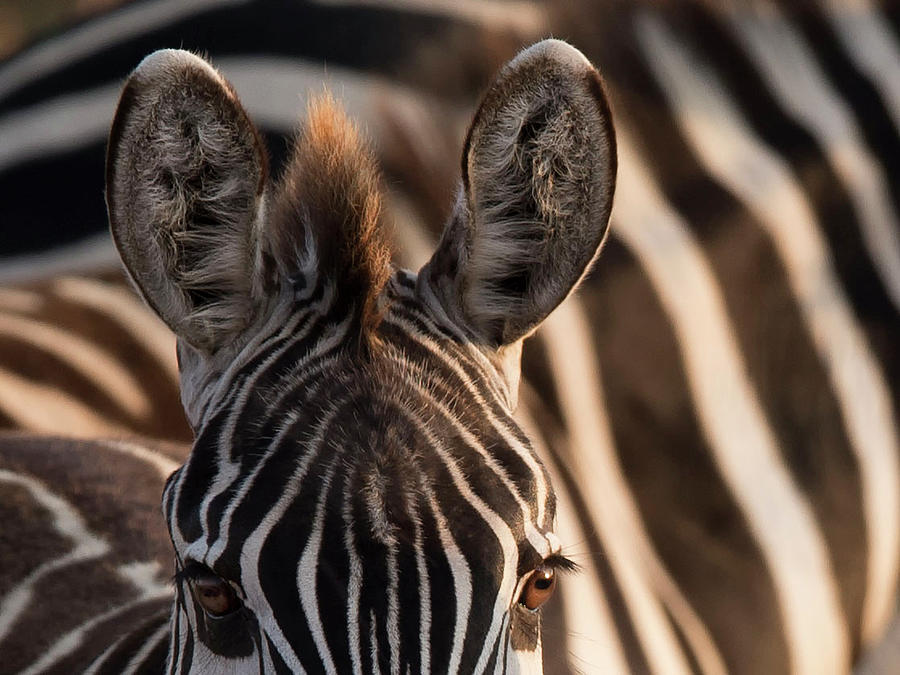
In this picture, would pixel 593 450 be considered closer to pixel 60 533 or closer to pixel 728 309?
pixel 728 309

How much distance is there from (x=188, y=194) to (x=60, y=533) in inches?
52.4

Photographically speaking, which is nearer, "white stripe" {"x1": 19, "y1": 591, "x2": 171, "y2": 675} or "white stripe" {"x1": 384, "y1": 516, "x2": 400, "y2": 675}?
"white stripe" {"x1": 384, "y1": 516, "x2": 400, "y2": 675}

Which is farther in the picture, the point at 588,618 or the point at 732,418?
the point at 732,418

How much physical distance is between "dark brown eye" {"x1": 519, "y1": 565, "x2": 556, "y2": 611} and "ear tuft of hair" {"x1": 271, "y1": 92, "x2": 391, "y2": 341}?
0.46 metres

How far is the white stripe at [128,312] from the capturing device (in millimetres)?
4547

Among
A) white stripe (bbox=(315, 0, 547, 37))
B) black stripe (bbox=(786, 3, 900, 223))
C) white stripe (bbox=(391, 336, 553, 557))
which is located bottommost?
white stripe (bbox=(391, 336, 553, 557))

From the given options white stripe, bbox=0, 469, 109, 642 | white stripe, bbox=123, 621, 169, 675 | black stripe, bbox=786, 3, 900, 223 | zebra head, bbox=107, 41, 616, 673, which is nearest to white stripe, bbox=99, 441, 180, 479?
white stripe, bbox=0, 469, 109, 642

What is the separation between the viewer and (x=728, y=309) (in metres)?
5.32

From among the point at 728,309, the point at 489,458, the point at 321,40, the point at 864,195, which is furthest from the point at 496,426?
the point at 864,195

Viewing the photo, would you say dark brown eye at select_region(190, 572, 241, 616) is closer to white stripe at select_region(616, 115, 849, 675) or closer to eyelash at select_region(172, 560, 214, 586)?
eyelash at select_region(172, 560, 214, 586)

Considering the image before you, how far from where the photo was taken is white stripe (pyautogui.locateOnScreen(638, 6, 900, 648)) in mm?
5371

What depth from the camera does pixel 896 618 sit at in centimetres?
560

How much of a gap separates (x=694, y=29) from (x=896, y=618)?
2571 millimetres

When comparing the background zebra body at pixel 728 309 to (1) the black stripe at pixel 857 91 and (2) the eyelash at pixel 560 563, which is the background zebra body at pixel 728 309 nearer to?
(1) the black stripe at pixel 857 91
